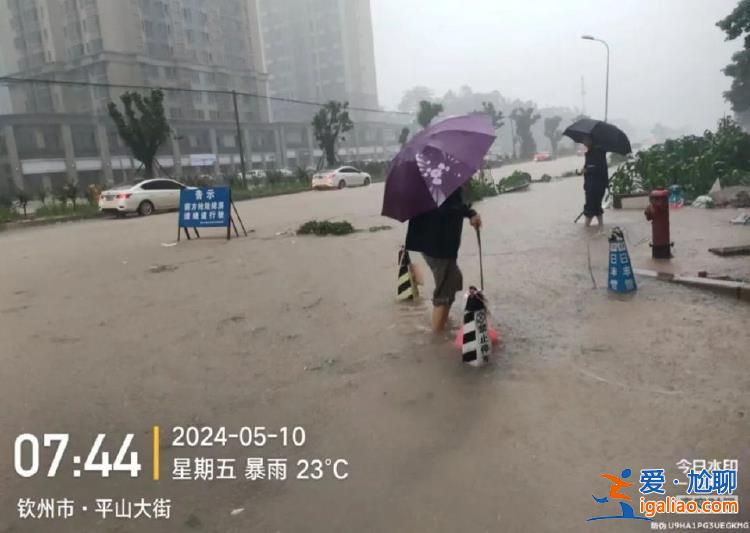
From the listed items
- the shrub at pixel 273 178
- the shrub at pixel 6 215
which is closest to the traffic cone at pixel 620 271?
the shrub at pixel 6 215

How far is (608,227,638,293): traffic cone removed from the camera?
603cm

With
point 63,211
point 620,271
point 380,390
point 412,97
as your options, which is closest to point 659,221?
point 620,271

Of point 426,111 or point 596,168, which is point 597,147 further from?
point 426,111

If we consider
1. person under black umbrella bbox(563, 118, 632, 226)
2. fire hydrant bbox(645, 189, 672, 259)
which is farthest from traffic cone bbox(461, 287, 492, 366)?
person under black umbrella bbox(563, 118, 632, 226)

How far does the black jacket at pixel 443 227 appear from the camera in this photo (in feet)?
15.9

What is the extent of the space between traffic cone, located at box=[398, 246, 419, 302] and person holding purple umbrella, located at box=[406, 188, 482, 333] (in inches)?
54.0

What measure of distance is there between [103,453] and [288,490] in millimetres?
1291

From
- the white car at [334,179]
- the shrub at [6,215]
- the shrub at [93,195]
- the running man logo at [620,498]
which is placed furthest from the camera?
the white car at [334,179]

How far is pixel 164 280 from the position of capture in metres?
8.59

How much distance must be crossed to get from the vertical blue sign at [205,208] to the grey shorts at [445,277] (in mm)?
8203

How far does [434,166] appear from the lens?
14.9 ft

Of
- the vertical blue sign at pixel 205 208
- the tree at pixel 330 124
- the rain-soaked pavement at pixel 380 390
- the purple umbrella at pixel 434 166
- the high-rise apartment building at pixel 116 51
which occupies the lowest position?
the rain-soaked pavement at pixel 380 390

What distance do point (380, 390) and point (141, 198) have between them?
743 inches
